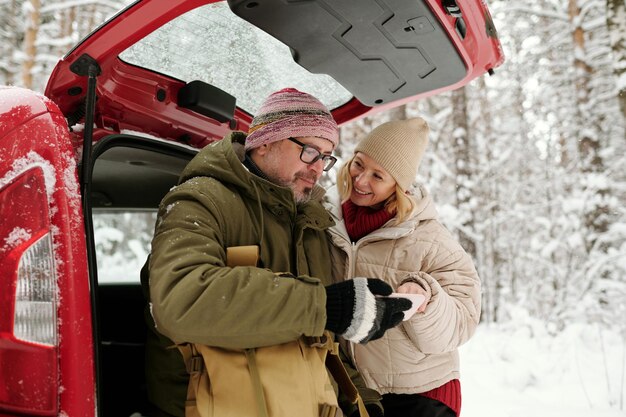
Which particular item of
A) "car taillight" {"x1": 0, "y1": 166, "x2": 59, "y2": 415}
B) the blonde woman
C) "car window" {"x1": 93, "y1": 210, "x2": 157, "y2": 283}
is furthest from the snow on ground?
"car window" {"x1": 93, "y1": 210, "x2": 157, "y2": 283}

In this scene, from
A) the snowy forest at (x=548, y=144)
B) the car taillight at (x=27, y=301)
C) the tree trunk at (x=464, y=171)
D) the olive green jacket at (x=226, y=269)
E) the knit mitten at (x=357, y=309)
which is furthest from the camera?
the tree trunk at (x=464, y=171)

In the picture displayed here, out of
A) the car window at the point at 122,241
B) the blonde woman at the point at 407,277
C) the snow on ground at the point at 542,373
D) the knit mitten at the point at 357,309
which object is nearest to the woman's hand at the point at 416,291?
the blonde woman at the point at 407,277

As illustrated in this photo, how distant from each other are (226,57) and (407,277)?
4.39 ft

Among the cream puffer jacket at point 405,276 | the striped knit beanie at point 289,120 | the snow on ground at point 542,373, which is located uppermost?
the striped knit beanie at point 289,120

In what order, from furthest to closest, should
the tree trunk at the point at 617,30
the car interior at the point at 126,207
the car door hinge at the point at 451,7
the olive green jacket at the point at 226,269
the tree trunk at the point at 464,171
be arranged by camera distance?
the tree trunk at the point at 464,171 → the tree trunk at the point at 617,30 → the car interior at the point at 126,207 → the car door hinge at the point at 451,7 → the olive green jacket at the point at 226,269

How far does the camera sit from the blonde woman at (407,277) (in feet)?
7.34

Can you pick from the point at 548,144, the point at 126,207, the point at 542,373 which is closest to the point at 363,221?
the point at 126,207

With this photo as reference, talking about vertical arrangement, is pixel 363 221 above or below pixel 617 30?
below

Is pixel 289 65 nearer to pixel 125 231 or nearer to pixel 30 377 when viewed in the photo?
pixel 30 377

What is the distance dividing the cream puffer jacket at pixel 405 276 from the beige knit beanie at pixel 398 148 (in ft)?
0.99

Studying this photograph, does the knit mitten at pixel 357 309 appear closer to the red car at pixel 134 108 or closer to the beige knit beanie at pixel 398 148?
the red car at pixel 134 108

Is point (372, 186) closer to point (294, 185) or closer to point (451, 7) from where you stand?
point (294, 185)

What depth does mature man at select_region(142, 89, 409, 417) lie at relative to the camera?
1.46 metres

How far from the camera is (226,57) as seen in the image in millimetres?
2332
